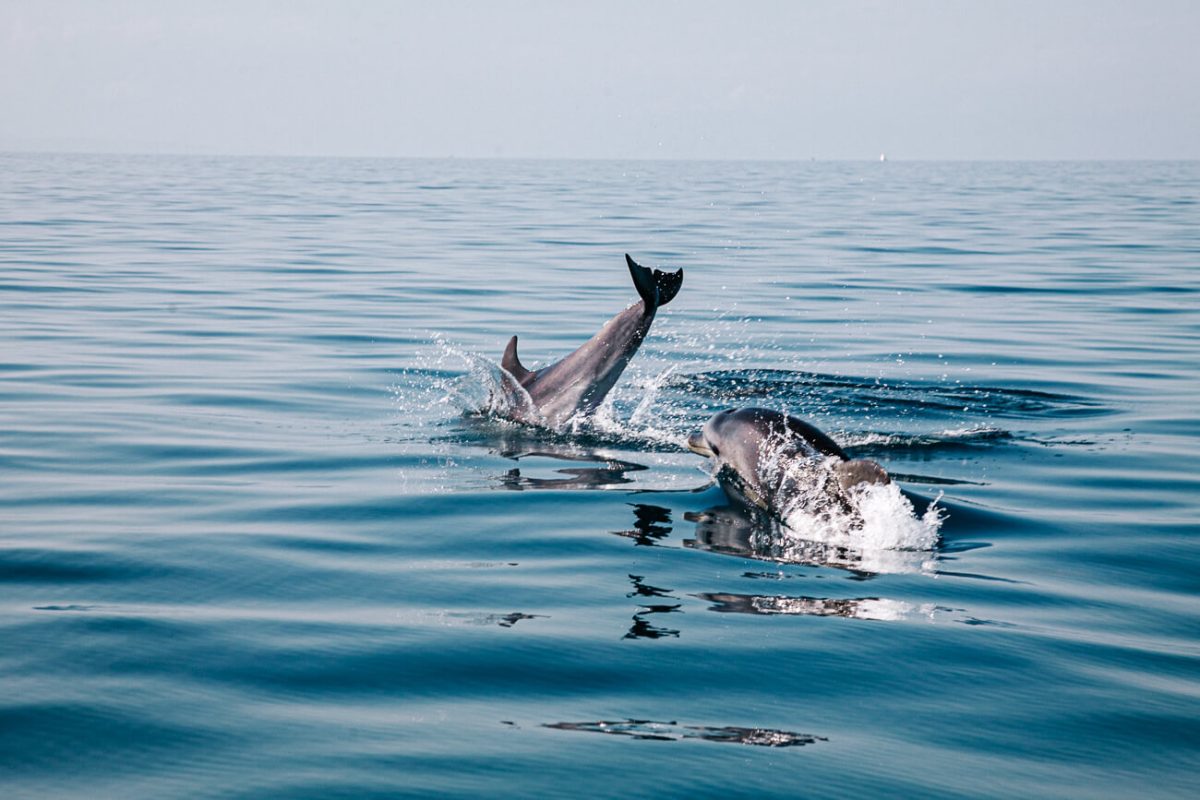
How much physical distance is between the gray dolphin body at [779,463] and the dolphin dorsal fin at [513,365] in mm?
2525

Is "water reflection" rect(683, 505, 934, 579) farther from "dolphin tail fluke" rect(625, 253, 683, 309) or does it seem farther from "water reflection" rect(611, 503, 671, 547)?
"dolphin tail fluke" rect(625, 253, 683, 309)

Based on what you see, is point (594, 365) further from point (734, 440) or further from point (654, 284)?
point (734, 440)

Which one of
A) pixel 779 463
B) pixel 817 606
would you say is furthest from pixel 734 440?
pixel 817 606

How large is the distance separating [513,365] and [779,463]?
4.00 meters

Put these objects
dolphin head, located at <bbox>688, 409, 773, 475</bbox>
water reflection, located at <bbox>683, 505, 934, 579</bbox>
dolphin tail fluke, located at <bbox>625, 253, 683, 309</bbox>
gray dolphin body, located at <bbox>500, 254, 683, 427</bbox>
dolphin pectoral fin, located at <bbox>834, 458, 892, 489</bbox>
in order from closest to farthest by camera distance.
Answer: water reflection, located at <bbox>683, 505, 934, 579</bbox>, dolphin pectoral fin, located at <bbox>834, 458, 892, 489</bbox>, dolphin head, located at <bbox>688, 409, 773, 475</bbox>, dolphin tail fluke, located at <bbox>625, 253, 683, 309</bbox>, gray dolphin body, located at <bbox>500, 254, 683, 427</bbox>

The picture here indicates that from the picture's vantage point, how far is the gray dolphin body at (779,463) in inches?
361

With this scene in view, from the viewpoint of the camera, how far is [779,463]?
9914mm

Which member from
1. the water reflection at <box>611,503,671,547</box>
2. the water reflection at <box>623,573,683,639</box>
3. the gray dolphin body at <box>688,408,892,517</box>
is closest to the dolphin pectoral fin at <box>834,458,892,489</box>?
the gray dolphin body at <box>688,408,892,517</box>

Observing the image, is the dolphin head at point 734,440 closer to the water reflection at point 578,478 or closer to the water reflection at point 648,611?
the water reflection at point 578,478

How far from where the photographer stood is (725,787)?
5160 mm

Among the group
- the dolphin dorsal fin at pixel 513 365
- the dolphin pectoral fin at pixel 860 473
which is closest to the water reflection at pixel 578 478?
the dolphin dorsal fin at pixel 513 365

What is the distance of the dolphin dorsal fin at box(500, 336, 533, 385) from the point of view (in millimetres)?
13211

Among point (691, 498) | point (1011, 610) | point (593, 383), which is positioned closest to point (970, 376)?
point (593, 383)

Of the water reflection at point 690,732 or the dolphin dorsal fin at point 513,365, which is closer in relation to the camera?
the water reflection at point 690,732
